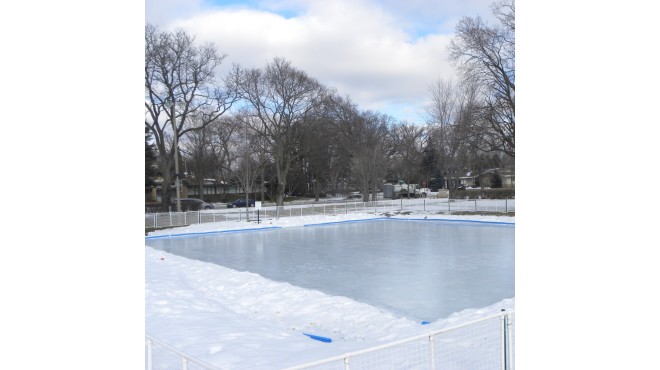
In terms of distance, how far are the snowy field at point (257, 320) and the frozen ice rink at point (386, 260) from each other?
56 centimetres

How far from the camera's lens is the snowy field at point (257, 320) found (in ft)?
15.8

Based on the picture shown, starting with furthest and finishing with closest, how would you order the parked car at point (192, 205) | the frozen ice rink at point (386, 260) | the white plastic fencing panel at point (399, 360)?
the parked car at point (192, 205)
the frozen ice rink at point (386, 260)
the white plastic fencing panel at point (399, 360)

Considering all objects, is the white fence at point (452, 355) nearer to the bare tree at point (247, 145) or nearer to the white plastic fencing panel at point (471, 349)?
the white plastic fencing panel at point (471, 349)

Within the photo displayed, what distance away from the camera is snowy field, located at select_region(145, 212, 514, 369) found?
4812 millimetres

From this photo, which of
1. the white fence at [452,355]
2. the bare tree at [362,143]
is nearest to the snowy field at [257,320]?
the white fence at [452,355]

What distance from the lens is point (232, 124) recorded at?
37.5m

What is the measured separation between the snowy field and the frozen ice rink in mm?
556

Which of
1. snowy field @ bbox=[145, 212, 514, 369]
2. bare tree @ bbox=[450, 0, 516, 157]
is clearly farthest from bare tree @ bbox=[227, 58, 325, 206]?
snowy field @ bbox=[145, 212, 514, 369]

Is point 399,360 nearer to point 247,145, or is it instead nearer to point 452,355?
point 452,355

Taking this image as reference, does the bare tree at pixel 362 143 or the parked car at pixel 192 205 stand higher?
the bare tree at pixel 362 143

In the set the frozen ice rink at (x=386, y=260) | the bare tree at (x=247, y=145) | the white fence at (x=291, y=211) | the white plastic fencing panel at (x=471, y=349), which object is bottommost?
the frozen ice rink at (x=386, y=260)
